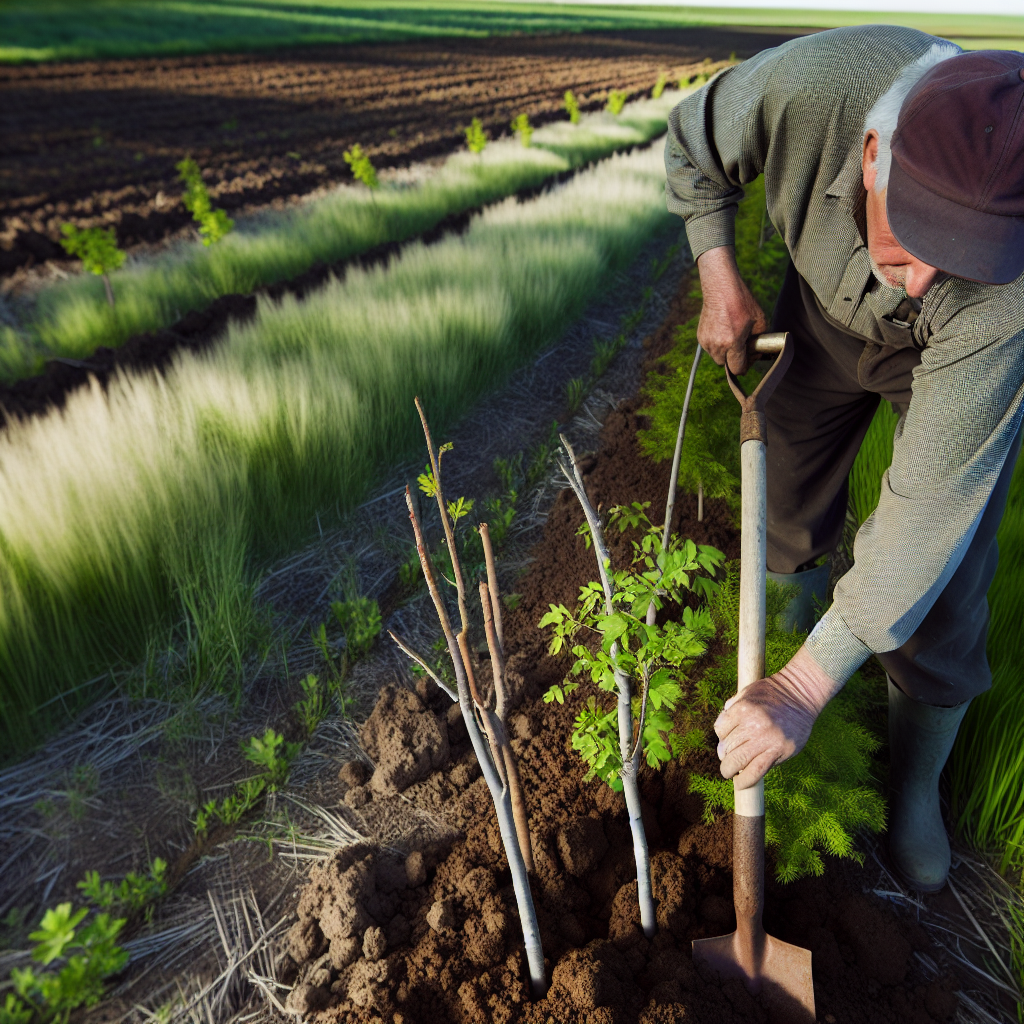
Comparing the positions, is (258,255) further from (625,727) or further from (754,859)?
(754,859)

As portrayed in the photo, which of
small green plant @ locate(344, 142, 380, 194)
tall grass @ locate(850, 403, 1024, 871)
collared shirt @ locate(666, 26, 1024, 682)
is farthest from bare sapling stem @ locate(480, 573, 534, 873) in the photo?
small green plant @ locate(344, 142, 380, 194)

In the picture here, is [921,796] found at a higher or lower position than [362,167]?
lower

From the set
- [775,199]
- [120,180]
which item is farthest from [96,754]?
[120,180]

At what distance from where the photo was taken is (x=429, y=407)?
11.2 ft

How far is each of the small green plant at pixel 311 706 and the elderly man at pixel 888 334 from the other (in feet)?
3.94

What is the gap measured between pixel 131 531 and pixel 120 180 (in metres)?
8.86

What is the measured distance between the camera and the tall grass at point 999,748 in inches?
60.0

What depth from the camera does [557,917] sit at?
133cm

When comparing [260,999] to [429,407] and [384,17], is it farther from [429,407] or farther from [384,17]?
[384,17]

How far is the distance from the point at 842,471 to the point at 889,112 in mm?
1018

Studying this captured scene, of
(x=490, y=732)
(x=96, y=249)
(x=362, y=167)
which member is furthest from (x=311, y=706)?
(x=362, y=167)

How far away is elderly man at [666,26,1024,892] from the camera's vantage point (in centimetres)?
97

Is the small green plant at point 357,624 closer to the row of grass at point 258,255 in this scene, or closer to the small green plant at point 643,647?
the small green plant at point 643,647

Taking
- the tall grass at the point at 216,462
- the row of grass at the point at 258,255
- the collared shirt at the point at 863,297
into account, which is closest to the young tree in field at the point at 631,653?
the collared shirt at the point at 863,297
